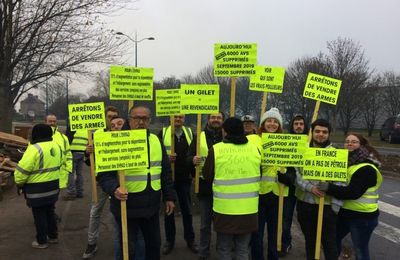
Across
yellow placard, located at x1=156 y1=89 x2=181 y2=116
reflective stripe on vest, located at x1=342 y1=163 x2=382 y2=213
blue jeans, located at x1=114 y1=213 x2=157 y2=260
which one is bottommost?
blue jeans, located at x1=114 y1=213 x2=157 y2=260

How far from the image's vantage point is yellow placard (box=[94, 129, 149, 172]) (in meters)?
4.27

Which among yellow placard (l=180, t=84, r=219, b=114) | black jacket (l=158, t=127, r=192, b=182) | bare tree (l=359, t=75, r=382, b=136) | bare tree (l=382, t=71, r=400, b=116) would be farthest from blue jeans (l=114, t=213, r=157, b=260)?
bare tree (l=382, t=71, r=400, b=116)

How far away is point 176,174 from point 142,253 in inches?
62.7

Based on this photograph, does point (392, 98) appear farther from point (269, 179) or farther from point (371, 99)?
point (269, 179)

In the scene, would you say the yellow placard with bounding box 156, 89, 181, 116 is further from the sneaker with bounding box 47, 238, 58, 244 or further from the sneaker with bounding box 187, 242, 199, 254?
the sneaker with bounding box 47, 238, 58, 244

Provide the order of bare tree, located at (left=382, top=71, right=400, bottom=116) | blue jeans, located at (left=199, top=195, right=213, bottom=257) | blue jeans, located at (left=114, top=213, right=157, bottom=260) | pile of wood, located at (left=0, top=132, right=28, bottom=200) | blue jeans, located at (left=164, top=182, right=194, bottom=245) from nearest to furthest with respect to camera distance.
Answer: blue jeans, located at (left=114, top=213, right=157, bottom=260) < blue jeans, located at (left=199, top=195, right=213, bottom=257) < blue jeans, located at (left=164, top=182, right=194, bottom=245) < pile of wood, located at (left=0, top=132, right=28, bottom=200) < bare tree, located at (left=382, top=71, right=400, bottom=116)

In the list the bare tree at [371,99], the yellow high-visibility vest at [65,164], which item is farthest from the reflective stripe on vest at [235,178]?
the bare tree at [371,99]

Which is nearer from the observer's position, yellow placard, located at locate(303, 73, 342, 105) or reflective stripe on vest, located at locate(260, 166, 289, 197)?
reflective stripe on vest, located at locate(260, 166, 289, 197)

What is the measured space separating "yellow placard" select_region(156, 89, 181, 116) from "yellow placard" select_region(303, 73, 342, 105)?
1.91 metres

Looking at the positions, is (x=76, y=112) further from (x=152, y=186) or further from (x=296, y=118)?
(x=296, y=118)

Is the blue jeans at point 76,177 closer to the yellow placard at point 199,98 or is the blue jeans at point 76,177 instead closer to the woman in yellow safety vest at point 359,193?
the yellow placard at point 199,98

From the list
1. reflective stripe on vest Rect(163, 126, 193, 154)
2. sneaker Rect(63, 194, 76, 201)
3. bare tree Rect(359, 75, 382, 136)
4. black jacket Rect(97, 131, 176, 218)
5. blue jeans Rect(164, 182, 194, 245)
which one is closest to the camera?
black jacket Rect(97, 131, 176, 218)

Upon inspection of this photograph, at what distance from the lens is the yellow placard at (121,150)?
4.27 metres

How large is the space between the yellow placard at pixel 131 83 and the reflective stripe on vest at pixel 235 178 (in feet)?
6.69
